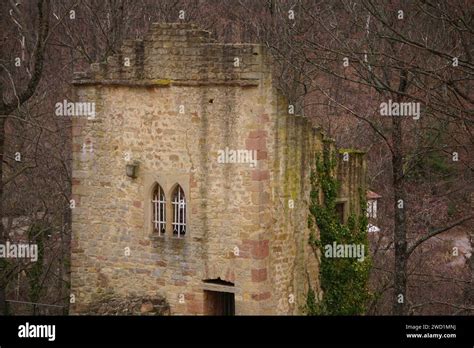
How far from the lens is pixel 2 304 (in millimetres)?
24719

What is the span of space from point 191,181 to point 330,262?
3387 millimetres

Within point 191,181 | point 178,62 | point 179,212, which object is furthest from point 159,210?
point 178,62

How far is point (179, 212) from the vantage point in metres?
20.0

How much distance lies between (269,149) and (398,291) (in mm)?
5257

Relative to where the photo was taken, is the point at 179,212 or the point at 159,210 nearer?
the point at 179,212

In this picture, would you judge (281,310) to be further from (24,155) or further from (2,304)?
(24,155)

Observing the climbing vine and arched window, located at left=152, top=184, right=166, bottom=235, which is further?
the climbing vine

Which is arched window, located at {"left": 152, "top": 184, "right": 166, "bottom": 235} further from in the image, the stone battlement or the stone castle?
the stone battlement

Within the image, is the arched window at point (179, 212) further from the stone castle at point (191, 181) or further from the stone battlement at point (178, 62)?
the stone battlement at point (178, 62)

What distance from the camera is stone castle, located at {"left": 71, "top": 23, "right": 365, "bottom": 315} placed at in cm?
1930

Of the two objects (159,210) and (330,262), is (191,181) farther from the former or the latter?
(330,262)

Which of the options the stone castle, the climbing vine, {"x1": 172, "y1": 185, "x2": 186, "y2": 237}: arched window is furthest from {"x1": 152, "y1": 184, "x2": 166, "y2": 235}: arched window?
the climbing vine

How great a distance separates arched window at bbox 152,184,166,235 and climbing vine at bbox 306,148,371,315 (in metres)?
2.89

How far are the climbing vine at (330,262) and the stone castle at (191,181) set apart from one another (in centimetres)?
23
